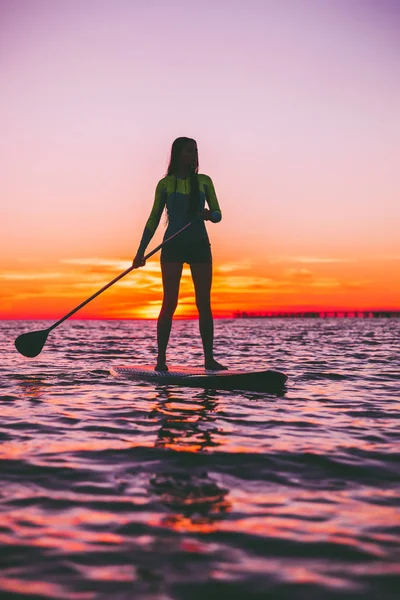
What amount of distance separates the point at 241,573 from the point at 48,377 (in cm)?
800

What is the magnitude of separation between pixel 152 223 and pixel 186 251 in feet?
2.09

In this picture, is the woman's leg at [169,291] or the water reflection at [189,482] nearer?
the water reflection at [189,482]

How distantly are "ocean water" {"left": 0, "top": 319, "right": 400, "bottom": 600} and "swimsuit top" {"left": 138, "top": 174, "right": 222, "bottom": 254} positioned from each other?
2492 mm

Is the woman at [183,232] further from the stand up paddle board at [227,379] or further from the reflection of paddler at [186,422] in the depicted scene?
the reflection of paddler at [186,422]

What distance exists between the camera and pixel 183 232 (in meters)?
8.38

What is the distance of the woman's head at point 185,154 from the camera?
8.42 meters

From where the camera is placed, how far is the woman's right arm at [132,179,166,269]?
8.50m

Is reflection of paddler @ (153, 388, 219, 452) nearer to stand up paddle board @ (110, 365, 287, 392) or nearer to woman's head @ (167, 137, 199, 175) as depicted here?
stand up paddle board @ (110, 365, 287, 392)

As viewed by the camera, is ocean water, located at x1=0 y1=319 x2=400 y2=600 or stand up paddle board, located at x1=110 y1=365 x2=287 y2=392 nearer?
ocean water, located at x1=0 y1=319 x2=400 y2=600

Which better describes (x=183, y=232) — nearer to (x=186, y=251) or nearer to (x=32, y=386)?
(x=186, y=251)

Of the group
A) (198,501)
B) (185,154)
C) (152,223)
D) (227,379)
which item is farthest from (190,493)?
(185,154)

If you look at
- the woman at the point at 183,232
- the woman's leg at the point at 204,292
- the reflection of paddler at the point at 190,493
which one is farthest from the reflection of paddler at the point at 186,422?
the woman at the point at 183,232

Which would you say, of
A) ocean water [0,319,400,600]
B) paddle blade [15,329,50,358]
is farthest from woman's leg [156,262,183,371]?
paddle blade [15,329,50,358]

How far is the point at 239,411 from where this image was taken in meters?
6.74
